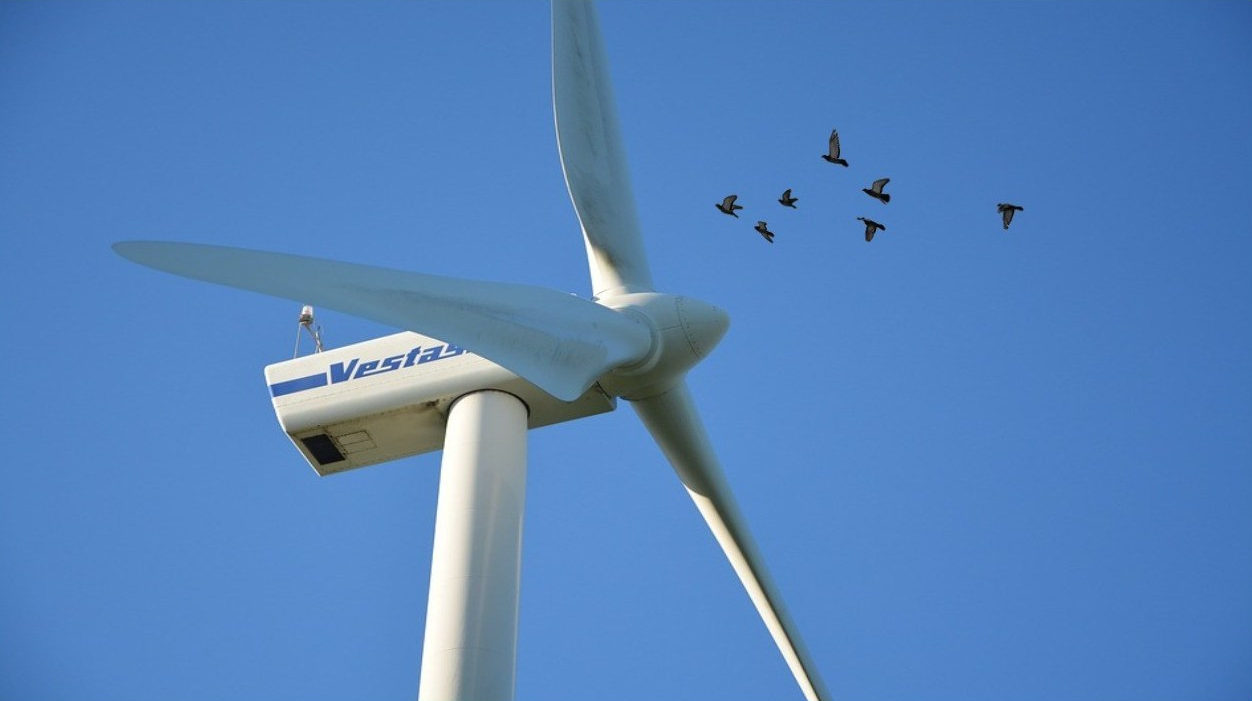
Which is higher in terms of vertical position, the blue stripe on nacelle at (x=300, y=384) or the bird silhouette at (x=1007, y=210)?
the bird silhouette at (x=1007, y=210)

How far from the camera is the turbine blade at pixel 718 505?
1445 cm

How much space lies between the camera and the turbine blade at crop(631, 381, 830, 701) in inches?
569

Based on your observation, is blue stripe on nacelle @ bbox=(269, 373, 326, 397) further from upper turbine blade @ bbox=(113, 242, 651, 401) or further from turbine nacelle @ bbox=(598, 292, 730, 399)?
upper turbine blade @ bbox=(113, 242, 651, 401)

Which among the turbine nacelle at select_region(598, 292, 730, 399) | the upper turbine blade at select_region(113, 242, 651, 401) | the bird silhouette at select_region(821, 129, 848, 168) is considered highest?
the bird silhouette at select_region(821, 129, 848, 168)

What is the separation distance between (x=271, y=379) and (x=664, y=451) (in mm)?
4260

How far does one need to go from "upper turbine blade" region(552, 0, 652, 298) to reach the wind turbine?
0.07 ft

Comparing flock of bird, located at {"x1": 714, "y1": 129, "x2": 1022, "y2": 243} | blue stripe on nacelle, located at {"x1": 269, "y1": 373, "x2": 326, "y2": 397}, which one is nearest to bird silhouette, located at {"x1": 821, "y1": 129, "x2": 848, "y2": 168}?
flock of bird, located at {"x1": 714, "y1": 129, "x2": 1022, "y2": 243}

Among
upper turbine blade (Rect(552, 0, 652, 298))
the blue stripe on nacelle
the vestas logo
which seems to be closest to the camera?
the vestas logo

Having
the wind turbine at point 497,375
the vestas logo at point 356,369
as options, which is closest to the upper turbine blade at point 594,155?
the wind turbine at point 497,375

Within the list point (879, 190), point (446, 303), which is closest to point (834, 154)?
point (879, 190)

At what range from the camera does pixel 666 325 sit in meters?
13.8

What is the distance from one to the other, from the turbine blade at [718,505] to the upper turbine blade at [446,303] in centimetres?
212

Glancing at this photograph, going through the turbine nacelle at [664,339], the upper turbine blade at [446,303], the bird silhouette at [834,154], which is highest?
the bird silhouette at [834,154]

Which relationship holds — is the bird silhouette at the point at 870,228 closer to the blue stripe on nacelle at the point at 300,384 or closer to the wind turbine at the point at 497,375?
the wind turbine at the point at 497,375
